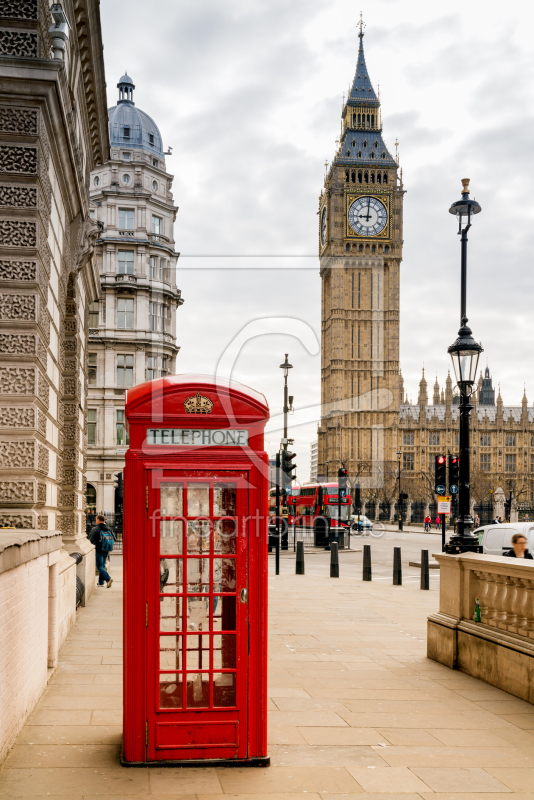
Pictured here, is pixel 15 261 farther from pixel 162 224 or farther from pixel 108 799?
pixel 162 224

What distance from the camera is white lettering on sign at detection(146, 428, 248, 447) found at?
5699mm

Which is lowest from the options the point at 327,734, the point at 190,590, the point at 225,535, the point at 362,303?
the point at 327,734

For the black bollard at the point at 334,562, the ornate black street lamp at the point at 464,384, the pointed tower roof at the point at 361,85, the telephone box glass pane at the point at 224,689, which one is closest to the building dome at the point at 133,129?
the black bollard at the point at 334,562

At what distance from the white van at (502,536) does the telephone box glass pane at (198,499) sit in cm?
1654

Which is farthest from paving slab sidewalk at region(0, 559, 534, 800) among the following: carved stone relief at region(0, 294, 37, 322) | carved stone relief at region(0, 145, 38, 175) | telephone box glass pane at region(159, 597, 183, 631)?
carved stone relief at region(0, 145, 38, 175)

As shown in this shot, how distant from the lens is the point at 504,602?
8.20m

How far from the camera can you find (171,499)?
5613 mm

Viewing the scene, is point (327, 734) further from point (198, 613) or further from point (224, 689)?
point (198, 613)

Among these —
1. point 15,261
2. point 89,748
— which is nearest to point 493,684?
point 89,748

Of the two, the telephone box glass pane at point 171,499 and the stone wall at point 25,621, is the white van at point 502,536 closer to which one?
the stone wall at point 25,621

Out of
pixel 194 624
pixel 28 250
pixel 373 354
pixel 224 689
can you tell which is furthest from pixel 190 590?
pixel 373 354

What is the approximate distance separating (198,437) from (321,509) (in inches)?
1725

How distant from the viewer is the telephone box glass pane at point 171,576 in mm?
5566

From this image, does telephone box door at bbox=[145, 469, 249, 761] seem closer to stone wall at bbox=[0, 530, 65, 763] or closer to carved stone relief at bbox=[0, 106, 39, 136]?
stone wall at bbox=[0, 530, 65, 763]
